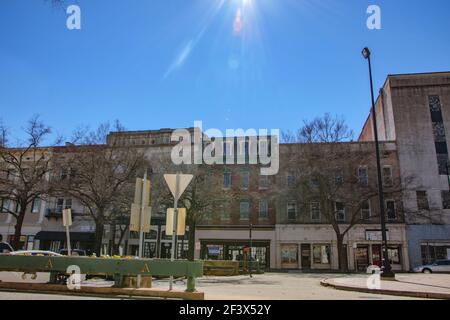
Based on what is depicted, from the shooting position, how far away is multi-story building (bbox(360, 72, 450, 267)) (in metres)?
37.1

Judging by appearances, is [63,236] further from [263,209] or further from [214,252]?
[263,209]

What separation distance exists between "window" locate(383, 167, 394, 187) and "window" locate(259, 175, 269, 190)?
11840 mm

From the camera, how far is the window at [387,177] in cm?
3762

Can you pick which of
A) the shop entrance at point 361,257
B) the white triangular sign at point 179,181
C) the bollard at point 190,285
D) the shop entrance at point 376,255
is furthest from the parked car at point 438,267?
the white triangular sign at point 179,181

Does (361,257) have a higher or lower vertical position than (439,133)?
lower

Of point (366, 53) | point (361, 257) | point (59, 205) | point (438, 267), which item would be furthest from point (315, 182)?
point (59, 205)

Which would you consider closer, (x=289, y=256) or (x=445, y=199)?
(x=445, y=199)

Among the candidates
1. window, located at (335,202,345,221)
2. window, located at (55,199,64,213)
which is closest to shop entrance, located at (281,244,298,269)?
window, located at (335,202,345,221)

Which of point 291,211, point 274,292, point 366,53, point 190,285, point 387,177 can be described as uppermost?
point 366,53

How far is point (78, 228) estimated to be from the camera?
4191 cm

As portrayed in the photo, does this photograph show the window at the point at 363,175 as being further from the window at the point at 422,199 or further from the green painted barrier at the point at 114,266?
the green painted barrier at the point at 114,266

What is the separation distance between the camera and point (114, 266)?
11703 mm

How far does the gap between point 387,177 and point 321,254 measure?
1029 cm
